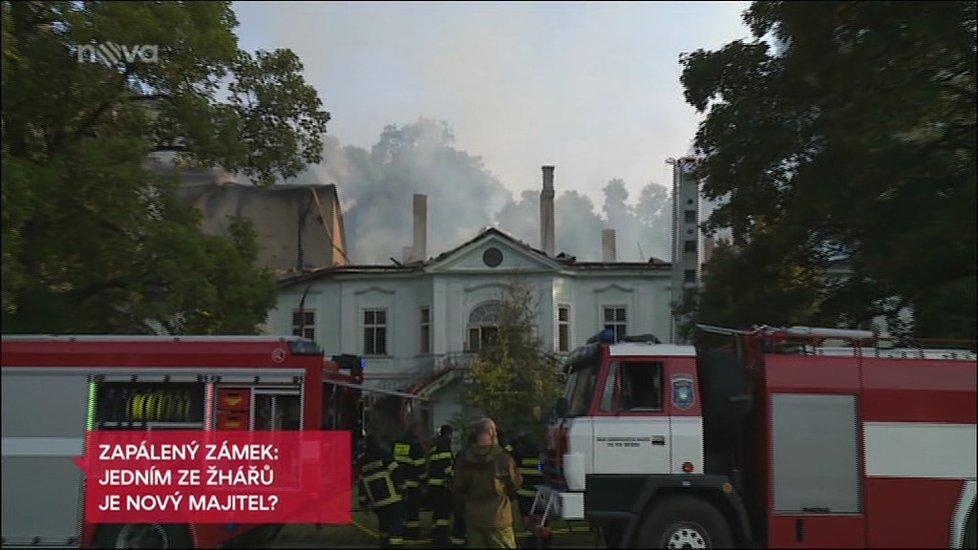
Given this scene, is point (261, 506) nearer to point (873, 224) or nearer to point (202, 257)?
point (202, 257)

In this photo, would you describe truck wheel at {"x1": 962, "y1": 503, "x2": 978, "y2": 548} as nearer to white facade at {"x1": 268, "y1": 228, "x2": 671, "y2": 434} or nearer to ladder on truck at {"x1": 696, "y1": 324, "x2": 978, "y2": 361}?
ladder on truck at {"x1": 696, "y1": 324, "x2": 978, "y2": 361}

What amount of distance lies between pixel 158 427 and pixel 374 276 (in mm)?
26905

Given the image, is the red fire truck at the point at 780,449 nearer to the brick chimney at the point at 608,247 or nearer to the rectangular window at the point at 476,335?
the rectangular window at the point at 476,335

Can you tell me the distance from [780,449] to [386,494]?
14.4ft

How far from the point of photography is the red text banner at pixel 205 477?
888 cm

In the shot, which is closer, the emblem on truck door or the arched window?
the emblem on truck door

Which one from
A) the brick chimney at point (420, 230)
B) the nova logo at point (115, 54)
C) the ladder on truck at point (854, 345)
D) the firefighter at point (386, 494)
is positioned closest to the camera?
the ladder on truck at point (854, 345)

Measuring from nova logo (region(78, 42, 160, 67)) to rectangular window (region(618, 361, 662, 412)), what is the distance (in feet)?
29.4

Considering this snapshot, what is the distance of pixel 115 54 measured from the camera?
13453 mm

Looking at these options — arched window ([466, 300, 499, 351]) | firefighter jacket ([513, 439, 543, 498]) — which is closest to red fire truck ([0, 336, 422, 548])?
firefighter jacket ([513, 439, 543, 498])

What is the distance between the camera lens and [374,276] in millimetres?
35969

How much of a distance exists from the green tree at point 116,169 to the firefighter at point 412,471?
4223 mm

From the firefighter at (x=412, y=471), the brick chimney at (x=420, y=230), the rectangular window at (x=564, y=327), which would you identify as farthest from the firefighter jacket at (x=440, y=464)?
the brick chimney at (x=420, y=230)

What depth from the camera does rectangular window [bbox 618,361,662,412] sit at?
9219 millimetres
